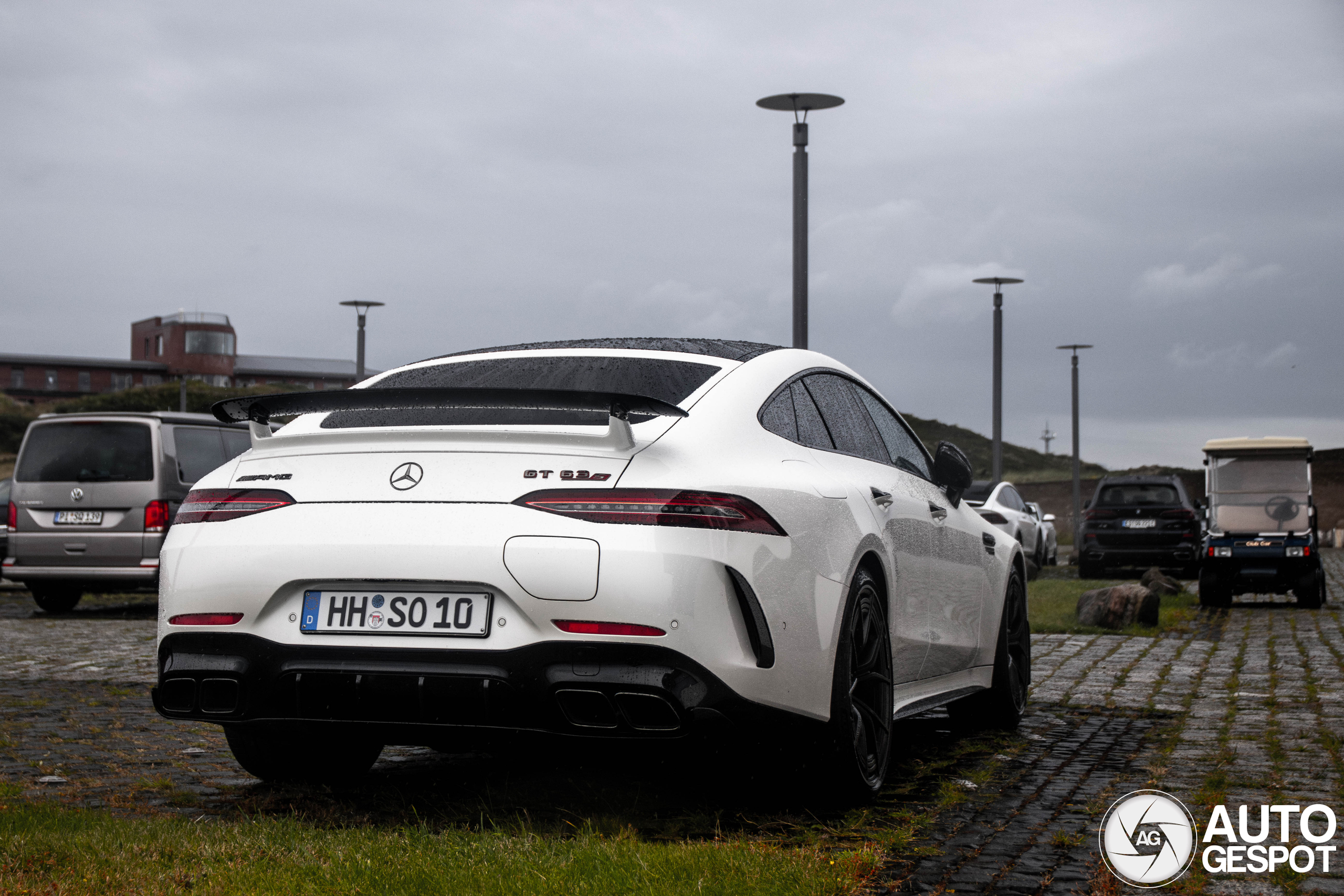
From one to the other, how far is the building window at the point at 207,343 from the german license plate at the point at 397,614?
4313 inches

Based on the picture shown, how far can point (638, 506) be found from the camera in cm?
420

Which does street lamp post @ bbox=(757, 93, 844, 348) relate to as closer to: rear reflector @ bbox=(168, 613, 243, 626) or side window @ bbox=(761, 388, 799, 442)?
side window @ bbox=(761, 388, 799, 442)

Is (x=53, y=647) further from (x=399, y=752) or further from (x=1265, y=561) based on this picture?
(x=1265, y=561)

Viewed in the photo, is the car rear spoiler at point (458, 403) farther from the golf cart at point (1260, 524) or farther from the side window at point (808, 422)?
the golf cart at point (1260, 524)

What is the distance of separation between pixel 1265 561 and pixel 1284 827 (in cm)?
1470

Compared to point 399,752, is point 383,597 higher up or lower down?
higher up

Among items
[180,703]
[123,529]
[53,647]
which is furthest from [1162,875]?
[123,529]

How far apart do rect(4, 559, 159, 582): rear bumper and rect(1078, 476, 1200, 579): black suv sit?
52.6 ft

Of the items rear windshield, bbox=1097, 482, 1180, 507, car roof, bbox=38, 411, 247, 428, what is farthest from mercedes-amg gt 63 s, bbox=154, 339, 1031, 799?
rear windshield, bbox=1097, 482, 1180, 507

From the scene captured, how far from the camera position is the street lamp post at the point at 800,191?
15.0 meters

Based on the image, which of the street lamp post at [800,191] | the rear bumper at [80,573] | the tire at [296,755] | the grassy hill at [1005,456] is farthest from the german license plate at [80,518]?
the grassy hill at [1005,456]

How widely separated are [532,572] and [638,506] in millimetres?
343

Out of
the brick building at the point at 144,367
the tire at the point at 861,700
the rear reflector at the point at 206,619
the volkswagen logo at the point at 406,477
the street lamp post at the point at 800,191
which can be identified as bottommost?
the tire at the point at 861,700

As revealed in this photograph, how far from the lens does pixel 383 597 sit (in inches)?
A: 171
